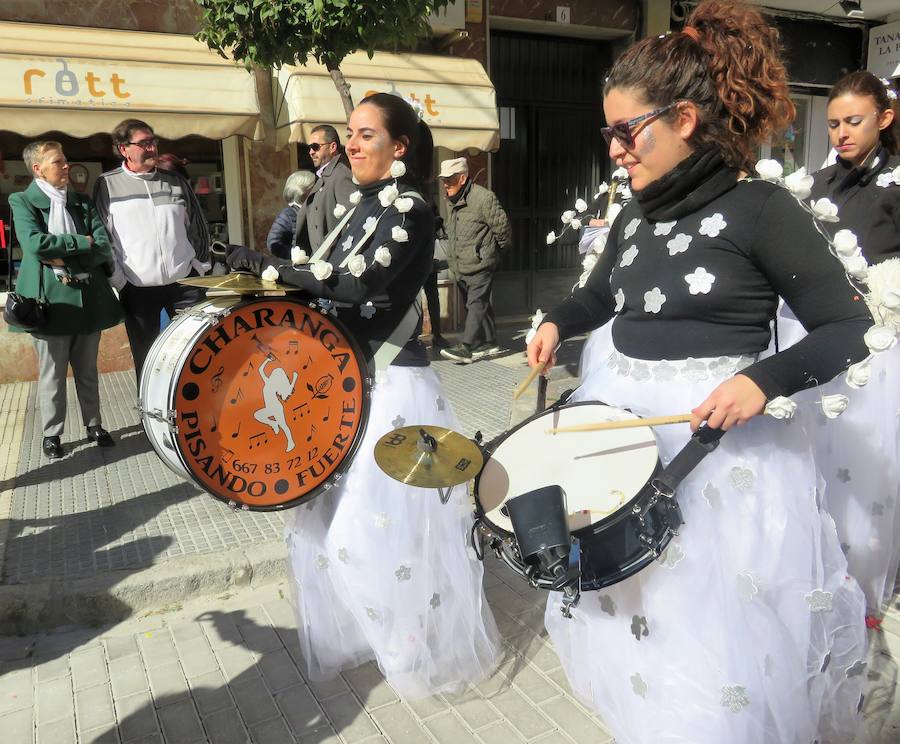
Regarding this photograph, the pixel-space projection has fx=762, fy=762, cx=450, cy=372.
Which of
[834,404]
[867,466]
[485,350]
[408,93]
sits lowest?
[485,350]

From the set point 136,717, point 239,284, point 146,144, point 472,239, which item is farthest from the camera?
point 472,239

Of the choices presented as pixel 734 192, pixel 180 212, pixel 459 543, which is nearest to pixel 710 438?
pixel 734 192

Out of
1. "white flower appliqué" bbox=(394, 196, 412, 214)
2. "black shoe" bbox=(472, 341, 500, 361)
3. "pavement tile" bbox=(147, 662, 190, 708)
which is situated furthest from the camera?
"black shoe" bbox=(472, 341, 500, 361)

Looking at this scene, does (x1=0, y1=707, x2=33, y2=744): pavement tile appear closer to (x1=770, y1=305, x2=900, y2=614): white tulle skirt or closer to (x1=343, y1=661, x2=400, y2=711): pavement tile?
(x1=343, y1=661, x2=400, y2=711): pavement tile

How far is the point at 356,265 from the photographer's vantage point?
2178 mm

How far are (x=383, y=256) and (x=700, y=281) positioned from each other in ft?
2.99

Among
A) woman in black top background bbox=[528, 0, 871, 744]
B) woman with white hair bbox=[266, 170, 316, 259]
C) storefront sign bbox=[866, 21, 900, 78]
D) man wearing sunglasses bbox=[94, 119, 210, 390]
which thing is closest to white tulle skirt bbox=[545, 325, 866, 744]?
woman in black top background bbox=[528, 0, 871, 744]

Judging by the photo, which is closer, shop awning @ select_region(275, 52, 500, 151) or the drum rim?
the drum rim

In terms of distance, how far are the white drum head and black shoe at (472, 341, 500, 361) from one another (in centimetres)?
581

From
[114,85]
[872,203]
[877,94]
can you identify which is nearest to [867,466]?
[872,203]

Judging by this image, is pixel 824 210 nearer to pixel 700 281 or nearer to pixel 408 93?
pixel 700 281

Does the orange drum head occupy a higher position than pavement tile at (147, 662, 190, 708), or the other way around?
the orange drum head

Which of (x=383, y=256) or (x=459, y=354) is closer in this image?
(x=383, y=256)

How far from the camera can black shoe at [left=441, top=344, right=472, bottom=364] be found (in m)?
7.55
